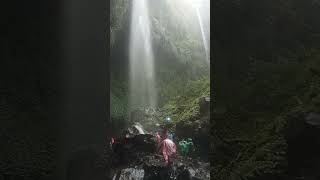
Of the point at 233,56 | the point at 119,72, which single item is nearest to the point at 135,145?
the point at 119,72

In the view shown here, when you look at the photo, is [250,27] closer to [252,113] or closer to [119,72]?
[252,113]

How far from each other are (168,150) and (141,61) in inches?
38.0

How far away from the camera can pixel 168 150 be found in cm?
379

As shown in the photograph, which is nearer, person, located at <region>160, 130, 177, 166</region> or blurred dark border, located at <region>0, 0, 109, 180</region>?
person, located at <region>160, 130, 177, 166</region>

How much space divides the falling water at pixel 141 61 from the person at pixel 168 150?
1.44 ft

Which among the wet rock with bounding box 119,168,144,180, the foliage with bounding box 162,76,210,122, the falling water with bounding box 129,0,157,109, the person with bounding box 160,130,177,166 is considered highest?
the falling water with bounding box 129,0,157,109

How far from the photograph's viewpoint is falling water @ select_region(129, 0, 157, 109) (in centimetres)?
390

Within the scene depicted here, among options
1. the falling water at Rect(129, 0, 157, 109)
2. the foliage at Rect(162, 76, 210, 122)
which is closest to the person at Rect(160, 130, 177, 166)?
the foliage at Rect(162, 76, 210, 122)

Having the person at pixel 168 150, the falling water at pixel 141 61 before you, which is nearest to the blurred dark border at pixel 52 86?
the falling water at pixel 141 61

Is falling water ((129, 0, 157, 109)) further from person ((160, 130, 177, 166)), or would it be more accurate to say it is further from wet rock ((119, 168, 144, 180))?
wet rock ((119, 168, 144, 180))

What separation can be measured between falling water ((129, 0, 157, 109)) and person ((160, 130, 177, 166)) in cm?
44

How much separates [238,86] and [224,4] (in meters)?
0.84

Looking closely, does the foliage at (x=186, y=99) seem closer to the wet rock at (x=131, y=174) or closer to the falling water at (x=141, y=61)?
the falling water at (x=141, y=61)

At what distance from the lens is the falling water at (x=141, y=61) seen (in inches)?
153
